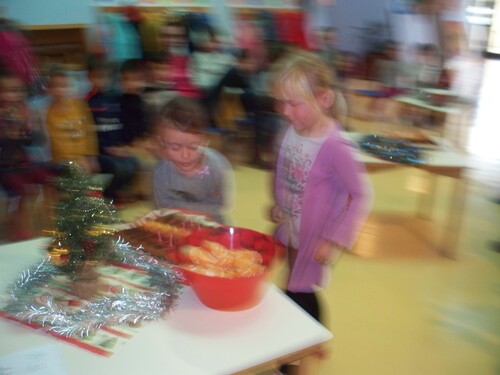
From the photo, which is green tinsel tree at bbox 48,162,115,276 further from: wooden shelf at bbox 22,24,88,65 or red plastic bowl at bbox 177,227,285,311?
wooden shelf at bbox 22,24,88,65

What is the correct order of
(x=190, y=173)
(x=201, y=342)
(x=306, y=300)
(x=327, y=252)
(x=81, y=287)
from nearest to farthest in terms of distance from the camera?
1. (x=201, y=342)
2. (x=81, y=287)
3. (x=327, y=252)
4. (x=306, y=300)
5. (x=190, y=173)

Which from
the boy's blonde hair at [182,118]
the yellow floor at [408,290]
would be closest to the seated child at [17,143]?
the yellow floor at [408,290]

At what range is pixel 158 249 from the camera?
128 centimetres

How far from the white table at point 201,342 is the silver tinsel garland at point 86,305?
0.03 meters

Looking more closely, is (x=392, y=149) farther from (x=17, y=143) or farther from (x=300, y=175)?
(x=17, y=143)

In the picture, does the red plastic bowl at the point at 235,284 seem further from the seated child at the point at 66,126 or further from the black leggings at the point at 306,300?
the seated child at the point at 66,126

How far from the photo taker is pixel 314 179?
149 centimetres

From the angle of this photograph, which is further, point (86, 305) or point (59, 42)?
point (59, 42)

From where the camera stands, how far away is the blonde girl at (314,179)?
1453 mm

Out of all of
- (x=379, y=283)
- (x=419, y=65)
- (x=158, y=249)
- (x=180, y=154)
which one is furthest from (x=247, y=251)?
(x=419, y=65)

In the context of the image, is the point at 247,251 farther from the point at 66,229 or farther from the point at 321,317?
the point at 321,317

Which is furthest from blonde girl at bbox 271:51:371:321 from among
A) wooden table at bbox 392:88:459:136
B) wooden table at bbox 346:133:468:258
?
wooden table at bbox 392:88:459:136

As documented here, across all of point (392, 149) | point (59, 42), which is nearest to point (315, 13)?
point (59, 42)

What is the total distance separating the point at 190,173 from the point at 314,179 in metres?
0.43
